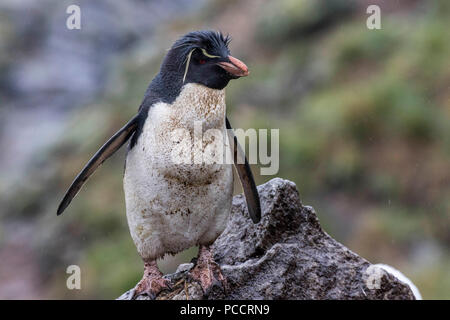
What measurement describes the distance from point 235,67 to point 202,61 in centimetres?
16

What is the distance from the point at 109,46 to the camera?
13.7 metres

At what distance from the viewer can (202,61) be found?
2461mm

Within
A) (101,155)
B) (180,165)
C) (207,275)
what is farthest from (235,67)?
(207,275)

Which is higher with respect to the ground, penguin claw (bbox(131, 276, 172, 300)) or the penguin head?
the penguin head

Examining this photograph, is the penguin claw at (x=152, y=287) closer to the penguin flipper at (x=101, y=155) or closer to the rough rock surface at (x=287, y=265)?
the rough rock surface at (x=287, y=265)

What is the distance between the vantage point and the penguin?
245 centimetres

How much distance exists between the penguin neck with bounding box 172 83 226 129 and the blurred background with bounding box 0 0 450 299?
3688mm

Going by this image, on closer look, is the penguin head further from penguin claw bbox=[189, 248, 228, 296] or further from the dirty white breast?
penguin claw bbox=[189, 248, 228, 296]

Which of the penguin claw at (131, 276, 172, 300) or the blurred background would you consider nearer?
the penguin claw at (131, 276, 172, 300)

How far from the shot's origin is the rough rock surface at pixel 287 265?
8.45ft

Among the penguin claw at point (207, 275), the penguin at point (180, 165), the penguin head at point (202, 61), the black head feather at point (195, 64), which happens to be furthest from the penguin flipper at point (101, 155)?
the penguin claw at point (207, 275)

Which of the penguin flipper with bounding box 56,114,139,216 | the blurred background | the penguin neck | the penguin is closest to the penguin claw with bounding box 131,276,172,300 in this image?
the penguin

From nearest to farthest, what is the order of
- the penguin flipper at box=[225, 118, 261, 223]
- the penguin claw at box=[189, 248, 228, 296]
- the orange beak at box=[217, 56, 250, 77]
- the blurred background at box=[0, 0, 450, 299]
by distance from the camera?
1. the orange beak at box=[217, 56, 250, 77]
2. the penguin claw at box=[189, 248, 228, 296]
3. the penguin flipper at box=[225, 118, 261, 223]
4. the blurred background at box=[0, 0, 450, 299]
